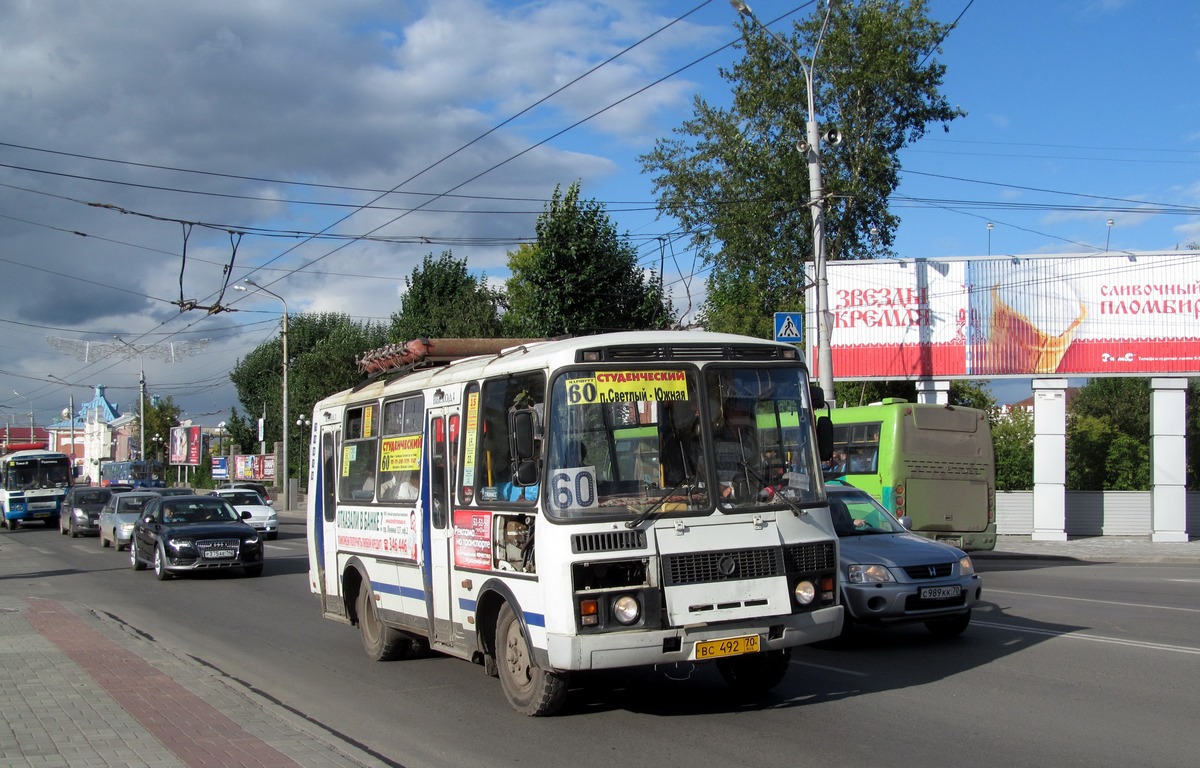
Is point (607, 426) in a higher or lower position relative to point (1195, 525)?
higher

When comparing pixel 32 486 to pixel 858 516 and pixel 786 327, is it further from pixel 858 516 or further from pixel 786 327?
pixel 858 516

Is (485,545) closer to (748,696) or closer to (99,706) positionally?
(748,696)

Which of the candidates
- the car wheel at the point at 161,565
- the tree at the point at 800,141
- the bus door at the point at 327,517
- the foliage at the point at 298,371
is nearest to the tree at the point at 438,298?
the foliage at the point at 298,371

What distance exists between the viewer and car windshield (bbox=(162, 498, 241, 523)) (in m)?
21.1

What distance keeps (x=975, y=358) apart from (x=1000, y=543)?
5.30 m

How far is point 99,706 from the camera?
8.15 m

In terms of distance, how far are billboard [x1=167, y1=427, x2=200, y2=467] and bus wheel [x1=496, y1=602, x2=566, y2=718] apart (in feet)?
251

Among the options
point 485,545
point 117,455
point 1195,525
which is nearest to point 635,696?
point 485,545

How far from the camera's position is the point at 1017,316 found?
29.6 meters

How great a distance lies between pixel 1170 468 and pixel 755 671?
78.8ft

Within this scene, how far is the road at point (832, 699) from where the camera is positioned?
6.76 meters

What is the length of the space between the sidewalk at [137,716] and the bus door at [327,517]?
1880 millimetres

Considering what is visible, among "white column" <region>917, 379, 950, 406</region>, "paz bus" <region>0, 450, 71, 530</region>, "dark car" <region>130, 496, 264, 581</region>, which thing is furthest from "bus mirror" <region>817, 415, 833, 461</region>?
"paz bus" <region>0, 450, 71, 530</region>

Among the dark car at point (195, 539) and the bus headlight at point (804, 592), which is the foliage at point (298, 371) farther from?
the bus headlight at point (804, 592)
